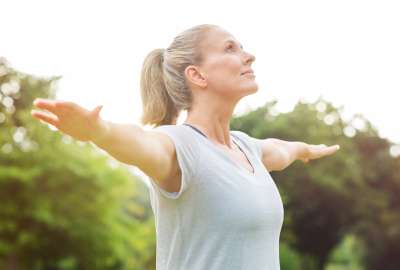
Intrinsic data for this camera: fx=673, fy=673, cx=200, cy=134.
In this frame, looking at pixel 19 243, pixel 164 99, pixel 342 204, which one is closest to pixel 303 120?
pixel 342 204

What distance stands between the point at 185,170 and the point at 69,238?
25885mm

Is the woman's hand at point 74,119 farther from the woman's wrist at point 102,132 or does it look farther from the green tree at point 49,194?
the green tree at point 49,194

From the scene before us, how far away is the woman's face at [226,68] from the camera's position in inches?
113

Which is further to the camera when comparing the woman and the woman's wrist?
the woman

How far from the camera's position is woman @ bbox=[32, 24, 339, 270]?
7.50ft

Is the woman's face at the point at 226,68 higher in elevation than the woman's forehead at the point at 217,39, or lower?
lower

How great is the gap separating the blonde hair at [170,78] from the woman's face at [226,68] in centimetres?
5

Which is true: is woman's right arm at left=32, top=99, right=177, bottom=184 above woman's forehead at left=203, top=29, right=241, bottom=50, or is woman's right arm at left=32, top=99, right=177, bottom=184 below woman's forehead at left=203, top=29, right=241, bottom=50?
below

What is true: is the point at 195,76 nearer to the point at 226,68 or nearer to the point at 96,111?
the point at 226,68

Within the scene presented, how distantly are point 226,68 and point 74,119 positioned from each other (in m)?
1.00

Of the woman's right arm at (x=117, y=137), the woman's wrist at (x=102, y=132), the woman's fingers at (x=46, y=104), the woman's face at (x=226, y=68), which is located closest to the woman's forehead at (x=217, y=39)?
the woman's face at (x=226, y=68)

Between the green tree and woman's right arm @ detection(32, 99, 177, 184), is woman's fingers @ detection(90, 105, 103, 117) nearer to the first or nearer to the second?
woman's right arm @ detection(32, 99, 177, 184)

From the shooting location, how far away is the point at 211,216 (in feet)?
8.38

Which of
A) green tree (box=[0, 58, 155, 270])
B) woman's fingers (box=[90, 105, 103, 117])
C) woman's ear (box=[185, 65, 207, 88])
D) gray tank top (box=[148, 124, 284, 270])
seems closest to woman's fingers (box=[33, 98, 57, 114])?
woman's fingers (box=[90, 105, 103, 117])
